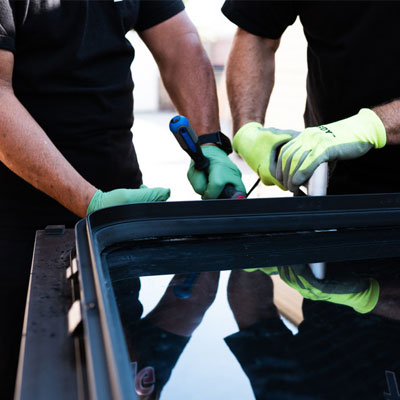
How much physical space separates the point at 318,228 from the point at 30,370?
1.80 ft

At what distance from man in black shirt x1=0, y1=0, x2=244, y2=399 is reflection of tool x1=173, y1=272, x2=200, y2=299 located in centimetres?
38

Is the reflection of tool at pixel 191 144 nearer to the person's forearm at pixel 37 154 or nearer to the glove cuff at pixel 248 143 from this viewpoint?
the glove cuff at pixel 248 143

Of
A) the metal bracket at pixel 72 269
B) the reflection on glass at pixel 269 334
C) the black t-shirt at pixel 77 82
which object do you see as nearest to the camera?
the reflection on glass at pixel 269 334

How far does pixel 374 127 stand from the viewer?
1149 mm

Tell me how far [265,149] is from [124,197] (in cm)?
42

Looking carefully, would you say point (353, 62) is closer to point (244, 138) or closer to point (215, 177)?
point (244, 138)

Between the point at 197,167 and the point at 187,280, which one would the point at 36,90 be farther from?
the point at 187,280

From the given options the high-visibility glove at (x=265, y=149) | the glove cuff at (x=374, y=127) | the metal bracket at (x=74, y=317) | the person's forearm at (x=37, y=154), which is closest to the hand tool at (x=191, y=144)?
the high-visibility glove at (x=265, y=149)

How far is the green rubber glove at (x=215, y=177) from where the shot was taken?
1160mm

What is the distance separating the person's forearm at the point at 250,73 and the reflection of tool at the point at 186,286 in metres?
0.99

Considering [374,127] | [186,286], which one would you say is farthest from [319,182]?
[186,286]

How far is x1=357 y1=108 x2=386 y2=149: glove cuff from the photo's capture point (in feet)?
3.75

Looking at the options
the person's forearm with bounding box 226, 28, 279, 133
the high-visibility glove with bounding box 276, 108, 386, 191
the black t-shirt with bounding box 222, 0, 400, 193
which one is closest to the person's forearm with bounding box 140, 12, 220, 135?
the person's forearm with bounding box 226, 28, 279, 133

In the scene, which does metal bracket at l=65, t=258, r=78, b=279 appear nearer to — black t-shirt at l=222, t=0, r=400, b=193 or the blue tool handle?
the blue tool handle
